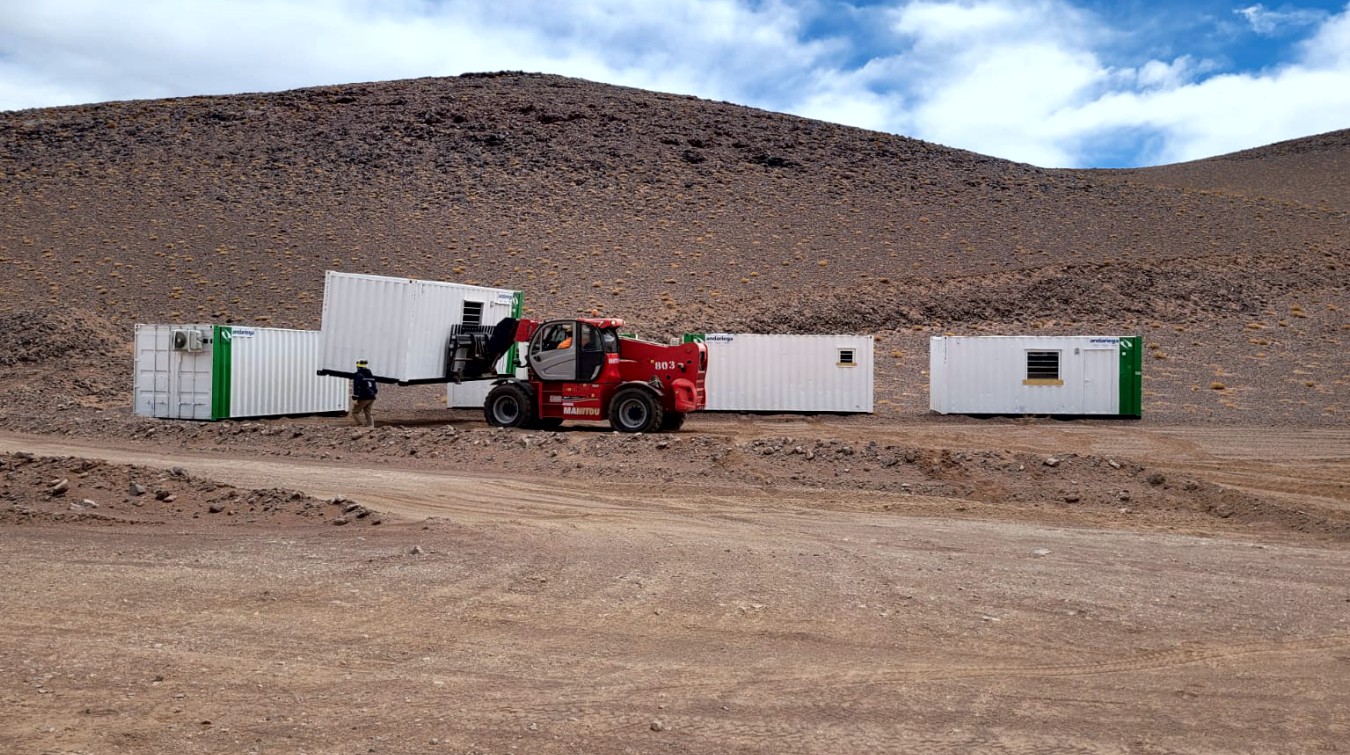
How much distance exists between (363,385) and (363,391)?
149 mm

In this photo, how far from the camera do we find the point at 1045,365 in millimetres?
29672

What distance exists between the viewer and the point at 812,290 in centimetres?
5494

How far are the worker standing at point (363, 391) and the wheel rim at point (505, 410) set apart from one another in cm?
263

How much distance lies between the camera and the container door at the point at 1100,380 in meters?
29.5

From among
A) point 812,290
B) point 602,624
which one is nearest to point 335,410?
point 602,624

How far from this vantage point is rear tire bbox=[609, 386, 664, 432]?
2370 centimetres

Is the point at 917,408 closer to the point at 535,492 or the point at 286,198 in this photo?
the point at 535,492

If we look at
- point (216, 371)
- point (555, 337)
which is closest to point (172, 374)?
point (216, 371)

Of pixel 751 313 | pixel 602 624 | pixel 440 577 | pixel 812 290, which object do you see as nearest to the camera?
pixel 602 624

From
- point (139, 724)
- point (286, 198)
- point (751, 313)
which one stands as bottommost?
point (139, 724)

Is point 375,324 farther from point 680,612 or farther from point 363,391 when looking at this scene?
point 680,612

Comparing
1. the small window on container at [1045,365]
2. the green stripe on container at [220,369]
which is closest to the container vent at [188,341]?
the green stripe on container at [220,369]

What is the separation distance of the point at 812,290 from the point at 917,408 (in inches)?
886

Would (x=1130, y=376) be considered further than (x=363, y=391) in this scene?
Yes
